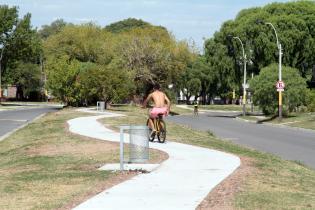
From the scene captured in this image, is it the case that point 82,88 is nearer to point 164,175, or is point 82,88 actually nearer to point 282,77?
point 282,77

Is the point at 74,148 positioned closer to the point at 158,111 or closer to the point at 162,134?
the point at 158,111

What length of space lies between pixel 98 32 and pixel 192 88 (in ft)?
63.3

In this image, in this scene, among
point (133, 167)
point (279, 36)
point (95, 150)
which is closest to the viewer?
point (133, 167)

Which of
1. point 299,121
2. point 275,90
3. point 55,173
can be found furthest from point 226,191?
point 275,90

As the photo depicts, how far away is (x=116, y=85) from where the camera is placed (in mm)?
53500

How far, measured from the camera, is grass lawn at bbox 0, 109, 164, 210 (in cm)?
1007

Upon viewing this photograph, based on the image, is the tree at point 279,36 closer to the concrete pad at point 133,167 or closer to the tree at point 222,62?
the tree at point 222,62

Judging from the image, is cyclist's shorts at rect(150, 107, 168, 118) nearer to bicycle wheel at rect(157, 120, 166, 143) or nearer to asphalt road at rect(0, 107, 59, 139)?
bicycle wheel at rect(157, 120, 166, 143)

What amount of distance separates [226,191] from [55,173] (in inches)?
161

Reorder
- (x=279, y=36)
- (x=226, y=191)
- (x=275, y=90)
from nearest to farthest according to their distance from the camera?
1. (x=226, y=191)
2. (x=275, y=90)
3. (x=279, y=36)

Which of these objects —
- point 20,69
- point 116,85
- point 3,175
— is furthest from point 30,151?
point 20,69

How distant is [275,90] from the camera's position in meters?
52.7

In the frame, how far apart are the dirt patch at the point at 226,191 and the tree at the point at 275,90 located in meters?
38.8

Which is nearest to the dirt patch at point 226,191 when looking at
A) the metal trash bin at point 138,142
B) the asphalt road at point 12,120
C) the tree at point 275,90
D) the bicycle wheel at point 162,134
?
the metal trash bin at point 138,142
